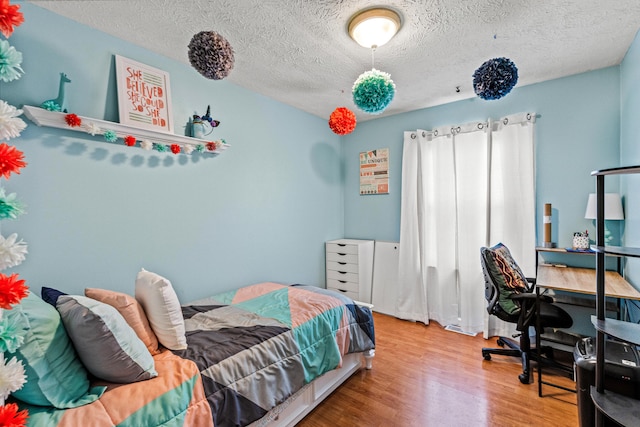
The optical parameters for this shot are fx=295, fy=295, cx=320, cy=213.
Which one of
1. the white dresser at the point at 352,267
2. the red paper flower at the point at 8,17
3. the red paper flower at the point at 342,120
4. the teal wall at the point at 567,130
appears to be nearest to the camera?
the red paper flower at the point at 8,17

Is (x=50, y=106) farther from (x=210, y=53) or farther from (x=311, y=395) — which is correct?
(x=311, y=395)

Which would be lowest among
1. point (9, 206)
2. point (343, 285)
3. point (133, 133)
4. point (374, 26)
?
point (343, 285)

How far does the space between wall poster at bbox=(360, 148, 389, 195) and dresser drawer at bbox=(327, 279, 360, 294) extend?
125 centimetres

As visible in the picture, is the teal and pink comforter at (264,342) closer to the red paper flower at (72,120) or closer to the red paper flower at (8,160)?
the red paper flower at (8,160)

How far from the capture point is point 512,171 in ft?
9.71

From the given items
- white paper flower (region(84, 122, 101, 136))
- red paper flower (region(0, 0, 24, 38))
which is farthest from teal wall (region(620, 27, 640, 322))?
white paper flower (region(84, 122, 101, 136))

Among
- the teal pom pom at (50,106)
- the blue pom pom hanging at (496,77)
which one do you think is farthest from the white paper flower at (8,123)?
the blue pom pom hanging at (496,77)

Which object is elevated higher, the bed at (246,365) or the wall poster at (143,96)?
the wall poster at (143,96)

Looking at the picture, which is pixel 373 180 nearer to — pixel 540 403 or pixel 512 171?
pixel 512 171

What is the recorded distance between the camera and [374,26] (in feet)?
6.17

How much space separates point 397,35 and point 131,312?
2384mm

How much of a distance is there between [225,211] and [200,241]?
371 millimetres

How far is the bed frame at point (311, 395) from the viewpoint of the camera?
1.74 metres

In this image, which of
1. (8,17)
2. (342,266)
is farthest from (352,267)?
(8,17)
